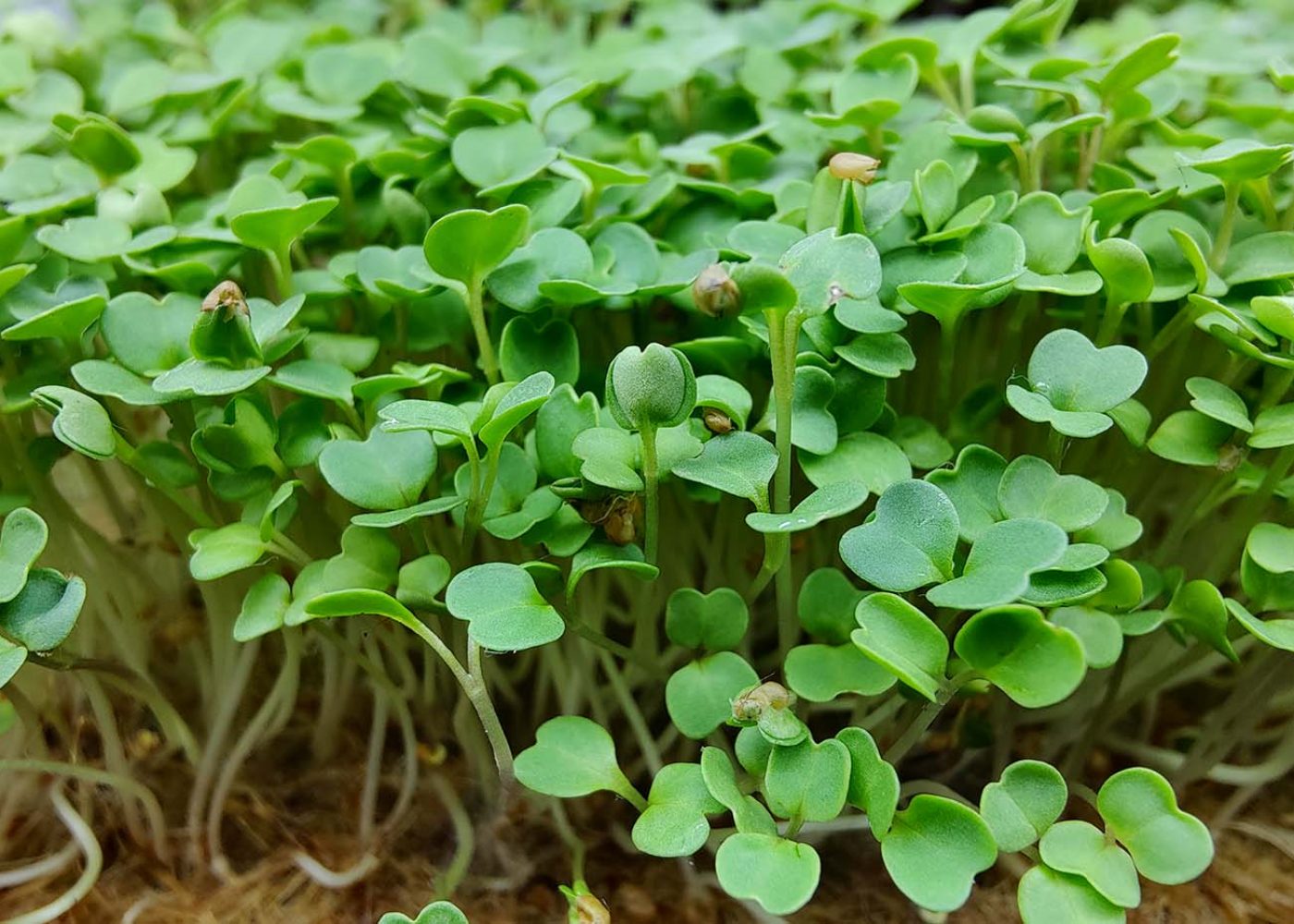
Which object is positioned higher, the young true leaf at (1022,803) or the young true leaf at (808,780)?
the young true leaf at (808,780)

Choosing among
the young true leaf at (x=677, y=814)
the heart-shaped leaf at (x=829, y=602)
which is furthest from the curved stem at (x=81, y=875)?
the heart-shaped leaf at (x=829, y=602)

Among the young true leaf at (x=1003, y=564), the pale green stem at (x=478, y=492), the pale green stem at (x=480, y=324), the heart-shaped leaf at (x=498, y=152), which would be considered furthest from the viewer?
the heart-shaped leaf at (x=498, y=152)

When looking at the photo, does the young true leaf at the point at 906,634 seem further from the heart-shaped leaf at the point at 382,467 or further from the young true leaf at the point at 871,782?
the heart-shaped leaf at the point at 382,467

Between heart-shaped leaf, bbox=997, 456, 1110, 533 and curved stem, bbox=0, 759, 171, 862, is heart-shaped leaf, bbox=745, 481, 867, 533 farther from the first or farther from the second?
curved stem, bbox=0, 759, 171, 862

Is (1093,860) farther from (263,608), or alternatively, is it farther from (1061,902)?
(263,608)

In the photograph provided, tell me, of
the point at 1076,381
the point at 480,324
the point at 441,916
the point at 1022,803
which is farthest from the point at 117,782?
the point at 1076,381

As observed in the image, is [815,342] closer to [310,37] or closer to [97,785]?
[97,785]
